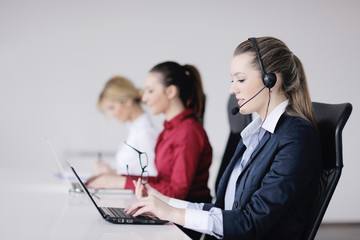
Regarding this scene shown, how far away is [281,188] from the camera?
1.18m

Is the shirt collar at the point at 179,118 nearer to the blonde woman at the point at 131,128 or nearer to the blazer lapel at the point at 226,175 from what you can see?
the blonde woman at the point at 131,128

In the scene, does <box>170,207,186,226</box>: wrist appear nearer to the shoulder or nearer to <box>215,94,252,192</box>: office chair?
the shoulder

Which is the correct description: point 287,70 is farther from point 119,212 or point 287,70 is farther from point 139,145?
point 139,145

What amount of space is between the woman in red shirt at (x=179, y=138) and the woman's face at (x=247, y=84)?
2.04ft

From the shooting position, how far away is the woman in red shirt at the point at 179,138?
76.0 inches

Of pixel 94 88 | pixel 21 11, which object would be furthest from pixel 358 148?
pixel 21 11

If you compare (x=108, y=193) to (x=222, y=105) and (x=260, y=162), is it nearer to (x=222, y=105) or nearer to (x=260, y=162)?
(x=260, y=162)

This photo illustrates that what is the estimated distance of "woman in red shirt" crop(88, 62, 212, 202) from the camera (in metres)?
1.93

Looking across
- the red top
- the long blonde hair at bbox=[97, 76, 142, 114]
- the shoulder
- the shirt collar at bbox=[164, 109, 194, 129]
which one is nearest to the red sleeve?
the red top

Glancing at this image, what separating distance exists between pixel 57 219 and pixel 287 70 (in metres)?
0.84

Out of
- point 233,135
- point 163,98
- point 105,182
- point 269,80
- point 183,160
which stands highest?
point 269,80

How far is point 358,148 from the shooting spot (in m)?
4.37

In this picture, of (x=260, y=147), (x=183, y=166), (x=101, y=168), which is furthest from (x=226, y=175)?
(x=101, y=168)

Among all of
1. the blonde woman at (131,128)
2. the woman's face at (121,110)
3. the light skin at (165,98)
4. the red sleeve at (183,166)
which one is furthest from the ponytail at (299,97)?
the woman's face at (121,110)
